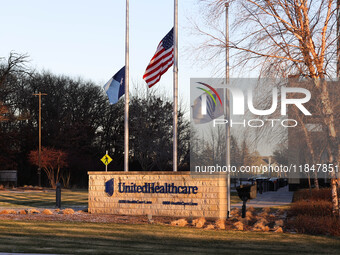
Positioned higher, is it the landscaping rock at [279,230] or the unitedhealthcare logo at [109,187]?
the unitedhealthcare logo at [109,187]

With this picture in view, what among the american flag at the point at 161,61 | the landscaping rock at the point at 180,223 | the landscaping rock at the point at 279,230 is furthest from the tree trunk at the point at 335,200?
the american flag at the point at 161,61

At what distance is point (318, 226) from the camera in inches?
607

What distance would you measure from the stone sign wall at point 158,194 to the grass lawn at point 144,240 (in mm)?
3128

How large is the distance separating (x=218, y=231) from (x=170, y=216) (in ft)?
14.5

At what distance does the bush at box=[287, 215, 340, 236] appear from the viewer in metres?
15.0

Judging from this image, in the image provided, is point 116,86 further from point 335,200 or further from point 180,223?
point 335,200

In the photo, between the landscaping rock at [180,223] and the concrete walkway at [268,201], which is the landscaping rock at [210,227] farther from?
the concrete walkway at [268,201]

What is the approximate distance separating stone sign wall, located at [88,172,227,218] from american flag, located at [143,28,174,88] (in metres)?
3.84

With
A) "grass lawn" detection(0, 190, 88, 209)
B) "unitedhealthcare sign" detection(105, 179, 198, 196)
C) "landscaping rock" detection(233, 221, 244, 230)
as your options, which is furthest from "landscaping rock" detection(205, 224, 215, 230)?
"grass lawn" detection(0, 190, 88, 209)

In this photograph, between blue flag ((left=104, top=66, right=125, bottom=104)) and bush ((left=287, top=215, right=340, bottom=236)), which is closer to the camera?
bush ((left=287, top=215, right=340, bottom=236))

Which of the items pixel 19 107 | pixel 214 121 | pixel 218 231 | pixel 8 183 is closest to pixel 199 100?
pixel 214 121

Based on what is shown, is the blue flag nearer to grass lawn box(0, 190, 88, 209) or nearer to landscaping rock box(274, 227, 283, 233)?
grass lawn box(0, 190, 88, 209)

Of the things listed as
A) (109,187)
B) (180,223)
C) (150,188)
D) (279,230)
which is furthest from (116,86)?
(279,230)

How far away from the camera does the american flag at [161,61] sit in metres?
20.4
